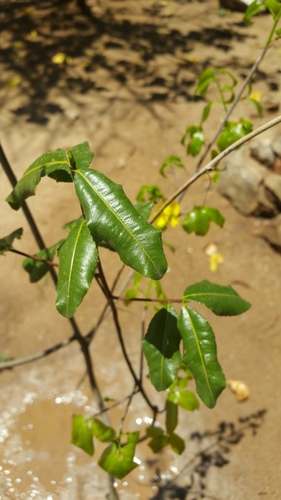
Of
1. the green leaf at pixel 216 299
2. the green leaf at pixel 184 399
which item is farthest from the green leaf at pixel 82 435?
the green leaf at pixel 216 299

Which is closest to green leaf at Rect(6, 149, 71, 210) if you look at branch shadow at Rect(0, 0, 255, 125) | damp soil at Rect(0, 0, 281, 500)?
damp soil at Rect(0, 0, 281, 500)

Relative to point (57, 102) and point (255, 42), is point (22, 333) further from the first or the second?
point (255, 42)

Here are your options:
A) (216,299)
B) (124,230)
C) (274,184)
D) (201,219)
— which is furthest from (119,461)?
(274,184)

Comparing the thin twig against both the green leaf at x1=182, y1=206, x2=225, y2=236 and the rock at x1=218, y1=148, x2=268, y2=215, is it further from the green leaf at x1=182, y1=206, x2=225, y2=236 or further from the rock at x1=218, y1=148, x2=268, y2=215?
the rock at x1=218, y1=148, x2=268, y2=215

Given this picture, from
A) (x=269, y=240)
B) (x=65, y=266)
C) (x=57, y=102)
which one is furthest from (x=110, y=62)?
(x=65, y=266)

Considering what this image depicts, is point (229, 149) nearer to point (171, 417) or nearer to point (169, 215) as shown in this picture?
point (169, 215)
